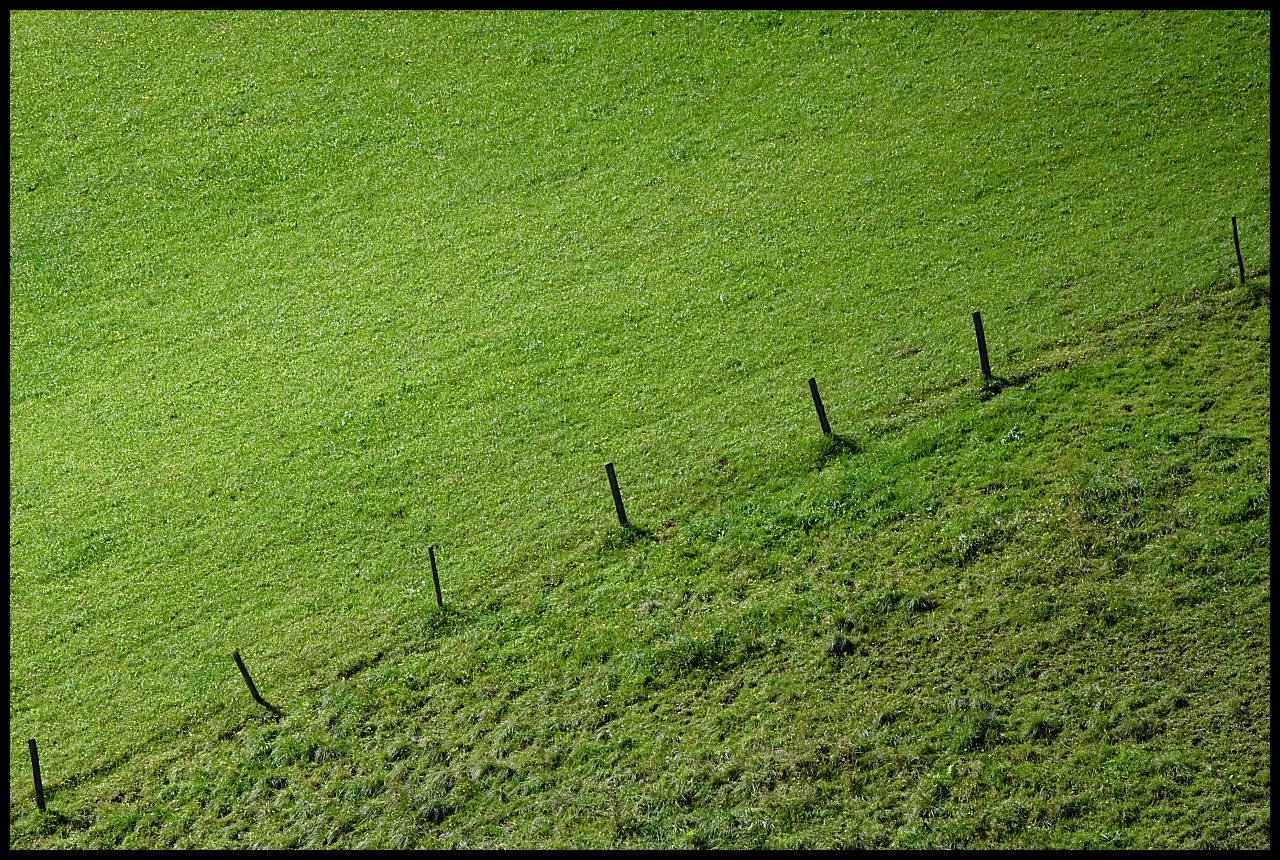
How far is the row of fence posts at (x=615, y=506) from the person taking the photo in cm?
2053

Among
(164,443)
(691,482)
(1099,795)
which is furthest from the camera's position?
(164,443)

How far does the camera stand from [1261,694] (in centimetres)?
1712

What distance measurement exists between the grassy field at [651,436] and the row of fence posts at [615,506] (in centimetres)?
28

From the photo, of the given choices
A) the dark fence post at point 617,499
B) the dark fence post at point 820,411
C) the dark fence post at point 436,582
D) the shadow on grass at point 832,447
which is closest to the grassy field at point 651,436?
the shadow on grass at point 832,447

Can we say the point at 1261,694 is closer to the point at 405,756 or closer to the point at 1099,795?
the point at 1099,795

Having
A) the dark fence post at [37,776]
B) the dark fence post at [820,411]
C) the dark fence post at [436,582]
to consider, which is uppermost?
the dark fence post at [820,411]

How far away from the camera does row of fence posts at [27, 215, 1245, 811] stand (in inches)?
808

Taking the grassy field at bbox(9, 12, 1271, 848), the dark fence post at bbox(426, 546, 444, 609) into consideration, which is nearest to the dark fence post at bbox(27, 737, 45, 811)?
the grassy field at bbox(9, 12, 1271, 848)

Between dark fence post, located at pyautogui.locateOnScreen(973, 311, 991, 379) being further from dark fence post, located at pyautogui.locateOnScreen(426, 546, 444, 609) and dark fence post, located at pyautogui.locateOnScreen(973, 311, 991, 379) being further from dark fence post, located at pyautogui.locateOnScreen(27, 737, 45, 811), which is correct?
dark fence post, located at pyautogui.locateOnScreen(27, 737, 45, 811)

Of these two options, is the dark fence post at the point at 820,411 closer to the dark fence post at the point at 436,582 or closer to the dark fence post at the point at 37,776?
the dark fence post at the point at 436,582

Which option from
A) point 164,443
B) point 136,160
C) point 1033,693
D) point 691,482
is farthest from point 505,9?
point 1033,693

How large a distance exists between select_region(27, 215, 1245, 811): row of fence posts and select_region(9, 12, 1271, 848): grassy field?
28cm

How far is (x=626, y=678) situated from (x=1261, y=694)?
1108 centimetres

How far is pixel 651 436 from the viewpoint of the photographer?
27.8m
